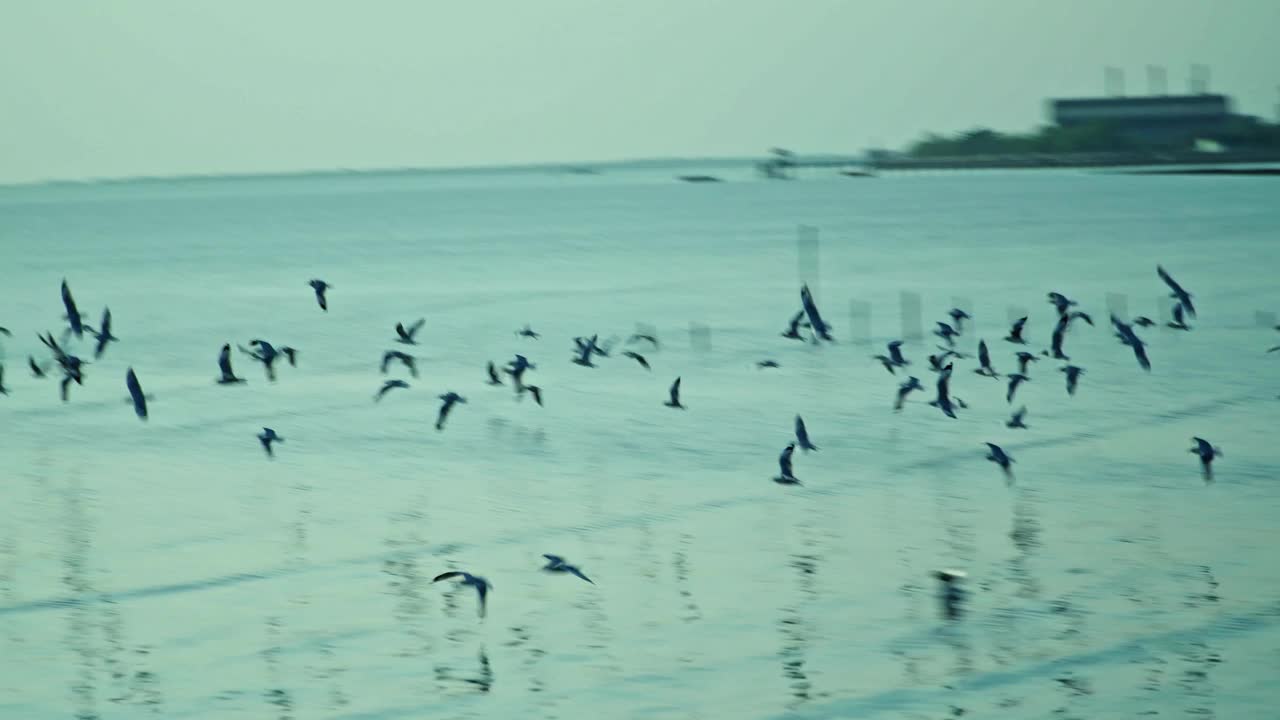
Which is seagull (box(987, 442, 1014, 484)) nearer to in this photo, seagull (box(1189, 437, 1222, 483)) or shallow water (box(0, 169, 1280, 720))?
shallow water (box(0, 169, 1280, 720))

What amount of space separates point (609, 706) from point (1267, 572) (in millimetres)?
10343

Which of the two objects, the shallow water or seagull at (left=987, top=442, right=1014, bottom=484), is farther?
seagull at (left=987, top=442, right=1014, bottom=484)

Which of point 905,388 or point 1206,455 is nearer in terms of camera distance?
point 1206,455

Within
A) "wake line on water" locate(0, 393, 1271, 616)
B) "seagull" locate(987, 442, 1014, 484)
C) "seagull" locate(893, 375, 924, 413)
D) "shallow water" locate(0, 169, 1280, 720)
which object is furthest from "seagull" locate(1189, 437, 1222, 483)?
→ "seagull" locate(893, 375, 924, 413)

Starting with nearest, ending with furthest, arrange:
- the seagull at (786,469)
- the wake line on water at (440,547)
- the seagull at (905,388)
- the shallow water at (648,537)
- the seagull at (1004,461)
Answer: the shallow water at (648,537)
the wake line on water at (440,547)
the seagull at (786,469)
the seagull at (1004,461)
the seagull at (905,388)

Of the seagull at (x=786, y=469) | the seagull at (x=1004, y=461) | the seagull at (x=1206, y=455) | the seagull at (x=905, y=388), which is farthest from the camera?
the seagull at (x=905, y=388)

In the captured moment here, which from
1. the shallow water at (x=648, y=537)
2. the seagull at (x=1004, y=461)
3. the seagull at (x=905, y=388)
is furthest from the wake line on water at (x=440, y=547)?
the seagull at (x=905, y=388)

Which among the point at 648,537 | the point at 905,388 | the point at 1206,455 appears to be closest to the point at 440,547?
the point at 648,537

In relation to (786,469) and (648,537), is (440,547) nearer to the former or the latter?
(648,537)

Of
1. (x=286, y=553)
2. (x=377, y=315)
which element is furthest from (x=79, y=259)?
(x=286, y=553)

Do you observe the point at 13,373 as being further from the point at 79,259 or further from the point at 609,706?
the point at 79,259

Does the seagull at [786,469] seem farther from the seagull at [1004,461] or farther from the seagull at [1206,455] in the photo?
the seagull at [1206,455]

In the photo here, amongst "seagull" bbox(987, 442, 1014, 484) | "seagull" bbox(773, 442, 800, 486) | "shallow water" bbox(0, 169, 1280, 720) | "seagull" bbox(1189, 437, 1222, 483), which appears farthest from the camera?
"seagull" bbox(987, 442, 1014, 484)

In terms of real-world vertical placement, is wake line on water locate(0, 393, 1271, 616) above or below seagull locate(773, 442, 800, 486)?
below
